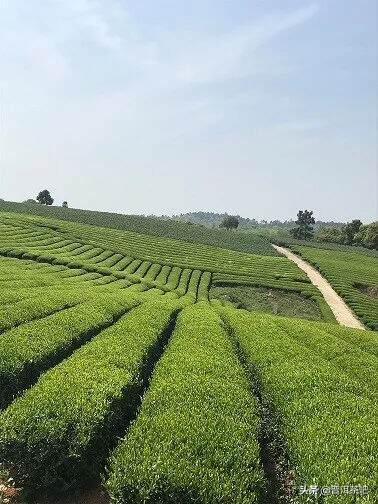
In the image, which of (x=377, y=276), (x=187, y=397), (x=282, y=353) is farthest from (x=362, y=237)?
(x=187, y=397)

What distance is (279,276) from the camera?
82125mm

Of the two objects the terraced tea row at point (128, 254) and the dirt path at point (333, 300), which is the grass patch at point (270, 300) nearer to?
Result: the dirt path at point (333, 300)

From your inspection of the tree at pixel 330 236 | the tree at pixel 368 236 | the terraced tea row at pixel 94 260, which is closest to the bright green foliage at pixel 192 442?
the terraced tea row at pixel 94 260

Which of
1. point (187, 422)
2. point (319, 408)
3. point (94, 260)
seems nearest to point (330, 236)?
point (94, 260)

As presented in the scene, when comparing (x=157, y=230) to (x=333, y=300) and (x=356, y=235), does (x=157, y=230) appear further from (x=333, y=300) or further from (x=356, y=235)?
(x=356, y=235)

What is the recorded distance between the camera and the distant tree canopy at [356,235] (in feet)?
522

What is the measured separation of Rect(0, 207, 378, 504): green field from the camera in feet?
43.7

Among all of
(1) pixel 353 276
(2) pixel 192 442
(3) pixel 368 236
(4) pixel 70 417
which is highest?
(3) pixel 368 236

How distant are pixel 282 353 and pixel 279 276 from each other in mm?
56716

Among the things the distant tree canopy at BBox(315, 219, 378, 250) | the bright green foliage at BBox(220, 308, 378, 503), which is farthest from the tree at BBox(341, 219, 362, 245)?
the bright green foliage at BBox(220, 308, 378, 503)

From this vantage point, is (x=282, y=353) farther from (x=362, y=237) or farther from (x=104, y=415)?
(x=362, y=237)

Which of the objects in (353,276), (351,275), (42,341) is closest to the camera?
(42,341)

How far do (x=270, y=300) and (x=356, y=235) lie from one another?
110 meters

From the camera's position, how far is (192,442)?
14586 millimetres
